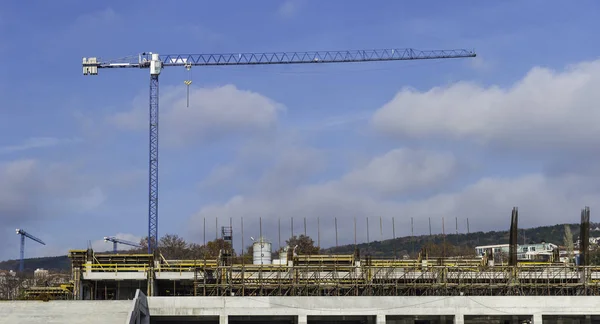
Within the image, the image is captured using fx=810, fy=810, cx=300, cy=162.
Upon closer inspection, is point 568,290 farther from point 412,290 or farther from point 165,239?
point 165,239

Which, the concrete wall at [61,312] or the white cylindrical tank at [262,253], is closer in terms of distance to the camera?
the concrete wall at [61,312]

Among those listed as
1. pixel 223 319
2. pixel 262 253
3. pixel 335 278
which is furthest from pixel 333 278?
pixel 262 253

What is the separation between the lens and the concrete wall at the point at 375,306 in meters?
56.4

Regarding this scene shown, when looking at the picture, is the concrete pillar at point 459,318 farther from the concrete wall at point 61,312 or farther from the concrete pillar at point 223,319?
the concrete wall at point 61,312

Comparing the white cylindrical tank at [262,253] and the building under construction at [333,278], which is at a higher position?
the white cylindrical tank at [262,253]

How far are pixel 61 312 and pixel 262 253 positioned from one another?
2752 cm

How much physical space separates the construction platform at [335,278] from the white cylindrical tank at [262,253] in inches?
338

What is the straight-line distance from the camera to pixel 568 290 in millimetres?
64000

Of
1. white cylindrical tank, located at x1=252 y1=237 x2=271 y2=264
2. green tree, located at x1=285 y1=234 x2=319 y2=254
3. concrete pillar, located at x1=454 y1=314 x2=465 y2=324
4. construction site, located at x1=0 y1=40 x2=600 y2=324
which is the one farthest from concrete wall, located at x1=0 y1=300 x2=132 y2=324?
green tree, located at x1=285 y1=234 x2=319 y2=254

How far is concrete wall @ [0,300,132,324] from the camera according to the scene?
46188 millimetres

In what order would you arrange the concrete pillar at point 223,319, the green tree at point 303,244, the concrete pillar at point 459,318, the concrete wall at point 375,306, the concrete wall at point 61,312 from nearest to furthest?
1. the concrete wall at point 61,312
2. the concrete wall at point 375,306
3. the concrete pillar at point 223,319
4. the concrete pillar at point 459,318
5. the green tree at point 303,244

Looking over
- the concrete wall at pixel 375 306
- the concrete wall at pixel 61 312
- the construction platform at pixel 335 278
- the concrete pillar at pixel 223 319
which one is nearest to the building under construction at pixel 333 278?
the construction platform at pixel 335 278

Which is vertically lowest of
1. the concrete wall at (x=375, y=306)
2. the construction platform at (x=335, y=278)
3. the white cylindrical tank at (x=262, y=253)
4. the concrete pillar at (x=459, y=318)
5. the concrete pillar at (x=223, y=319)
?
the concrete pillar at (x=459, y=318)

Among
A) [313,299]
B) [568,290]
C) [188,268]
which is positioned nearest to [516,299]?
[568,290]
